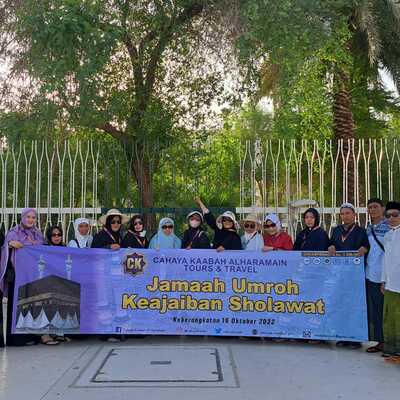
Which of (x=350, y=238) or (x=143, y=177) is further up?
(x=143, y=177)

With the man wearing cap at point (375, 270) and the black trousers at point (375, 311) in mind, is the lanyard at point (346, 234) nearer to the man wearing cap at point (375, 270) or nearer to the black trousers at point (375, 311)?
the man wearing cap at point (375, 270)

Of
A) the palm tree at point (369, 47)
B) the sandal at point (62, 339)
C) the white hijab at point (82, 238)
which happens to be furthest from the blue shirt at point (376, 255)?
the palm tree at point (369, 47)

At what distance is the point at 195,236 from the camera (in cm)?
711

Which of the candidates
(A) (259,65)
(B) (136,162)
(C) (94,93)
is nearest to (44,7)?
(C) (94,93)

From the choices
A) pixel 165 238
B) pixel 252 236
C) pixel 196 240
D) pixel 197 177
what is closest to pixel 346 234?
pixel 252 236

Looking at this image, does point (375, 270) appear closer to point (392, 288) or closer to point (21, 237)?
point (392, 288)

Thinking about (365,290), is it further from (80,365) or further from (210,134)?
(210,134)

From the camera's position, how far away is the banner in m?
6.53

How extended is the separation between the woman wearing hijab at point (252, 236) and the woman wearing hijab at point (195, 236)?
49cm

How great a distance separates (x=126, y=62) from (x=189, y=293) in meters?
5.66

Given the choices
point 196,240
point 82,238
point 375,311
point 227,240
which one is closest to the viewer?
point 375,311

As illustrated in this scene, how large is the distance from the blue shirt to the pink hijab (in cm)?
387

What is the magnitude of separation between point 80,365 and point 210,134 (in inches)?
249

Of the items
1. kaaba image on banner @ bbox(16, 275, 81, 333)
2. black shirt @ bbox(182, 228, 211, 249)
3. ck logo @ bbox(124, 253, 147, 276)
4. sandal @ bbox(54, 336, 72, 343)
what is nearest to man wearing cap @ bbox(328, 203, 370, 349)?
black shirt @ bbox(182, 228, 211, 249)
